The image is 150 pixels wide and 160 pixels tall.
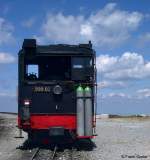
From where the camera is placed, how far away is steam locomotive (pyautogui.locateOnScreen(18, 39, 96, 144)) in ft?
63.7

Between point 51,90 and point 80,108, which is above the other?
point 51,90

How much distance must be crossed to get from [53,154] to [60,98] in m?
2.44

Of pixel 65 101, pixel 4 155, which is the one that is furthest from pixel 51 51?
pixel 4 155

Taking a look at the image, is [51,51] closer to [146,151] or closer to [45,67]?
[45,67]

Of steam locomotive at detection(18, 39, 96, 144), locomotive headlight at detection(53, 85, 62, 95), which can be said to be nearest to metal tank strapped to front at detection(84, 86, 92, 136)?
steam locomotive at detection(18, 39, 96, 144)

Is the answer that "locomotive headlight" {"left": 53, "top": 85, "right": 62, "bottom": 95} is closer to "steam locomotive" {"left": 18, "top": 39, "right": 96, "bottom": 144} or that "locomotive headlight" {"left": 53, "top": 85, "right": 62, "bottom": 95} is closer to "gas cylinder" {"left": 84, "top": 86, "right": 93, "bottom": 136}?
"steam locomotive" {"left": 18, "top": 39, "right": 96, "bottom": 144}

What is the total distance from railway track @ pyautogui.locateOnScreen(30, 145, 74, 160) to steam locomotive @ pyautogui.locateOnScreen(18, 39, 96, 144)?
2.28 ft

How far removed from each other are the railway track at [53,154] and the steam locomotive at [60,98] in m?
0.69

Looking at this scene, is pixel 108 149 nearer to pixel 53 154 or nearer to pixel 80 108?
pixel 80 108

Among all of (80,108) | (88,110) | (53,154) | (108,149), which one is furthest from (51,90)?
(108,149)

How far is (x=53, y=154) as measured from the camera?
17.9m

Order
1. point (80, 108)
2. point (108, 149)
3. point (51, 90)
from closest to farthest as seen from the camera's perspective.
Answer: point (80, 108), point (51, 90), point (108, 149)

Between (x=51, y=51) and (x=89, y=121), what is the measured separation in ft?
9.52

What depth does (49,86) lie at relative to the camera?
1948 cm
